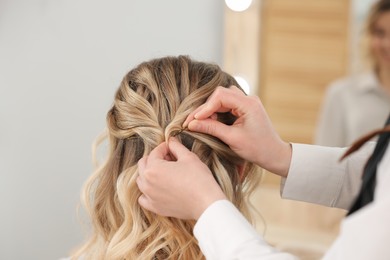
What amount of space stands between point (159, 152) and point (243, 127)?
0.57 feet

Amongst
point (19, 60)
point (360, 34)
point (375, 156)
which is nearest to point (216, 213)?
point (375, 156)

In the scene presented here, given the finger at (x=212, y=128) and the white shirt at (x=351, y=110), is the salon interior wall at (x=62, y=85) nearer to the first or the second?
the white shirt at (x=351, y=110)

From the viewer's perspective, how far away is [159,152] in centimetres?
113

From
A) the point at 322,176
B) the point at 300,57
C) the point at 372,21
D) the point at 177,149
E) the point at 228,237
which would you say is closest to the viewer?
the point at 228,237

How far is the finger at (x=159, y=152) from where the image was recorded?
1.11m

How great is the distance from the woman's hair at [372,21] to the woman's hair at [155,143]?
3.55 feet

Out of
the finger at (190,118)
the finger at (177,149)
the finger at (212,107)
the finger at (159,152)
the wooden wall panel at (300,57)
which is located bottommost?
the wooden wall panel at (300,57)

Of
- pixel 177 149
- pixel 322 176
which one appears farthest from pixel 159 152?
pixel 322 176

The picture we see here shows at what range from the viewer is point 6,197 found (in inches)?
95.9

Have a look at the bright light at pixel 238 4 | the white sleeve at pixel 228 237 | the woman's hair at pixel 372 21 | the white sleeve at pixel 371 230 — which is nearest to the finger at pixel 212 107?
the white sleeve at pixel 228 237

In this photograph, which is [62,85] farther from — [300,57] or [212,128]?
[212,128]

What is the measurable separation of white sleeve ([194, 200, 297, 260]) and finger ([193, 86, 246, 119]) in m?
0.21

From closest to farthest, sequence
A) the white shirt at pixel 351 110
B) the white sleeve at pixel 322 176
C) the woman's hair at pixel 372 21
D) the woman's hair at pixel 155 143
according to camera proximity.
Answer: the woman's hair at pixel 155 143 < the white sleeve at pixel 322 176 < the woman's hair at pixel 372 21 < the white shirt at pixel 351 110

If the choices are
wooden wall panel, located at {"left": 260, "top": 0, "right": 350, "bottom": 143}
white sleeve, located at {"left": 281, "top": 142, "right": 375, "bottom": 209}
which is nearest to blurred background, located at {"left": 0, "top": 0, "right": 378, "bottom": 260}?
wooden wall panel, located at {"left": 260, "top": 0, "right": 350, "bottom": 143}
